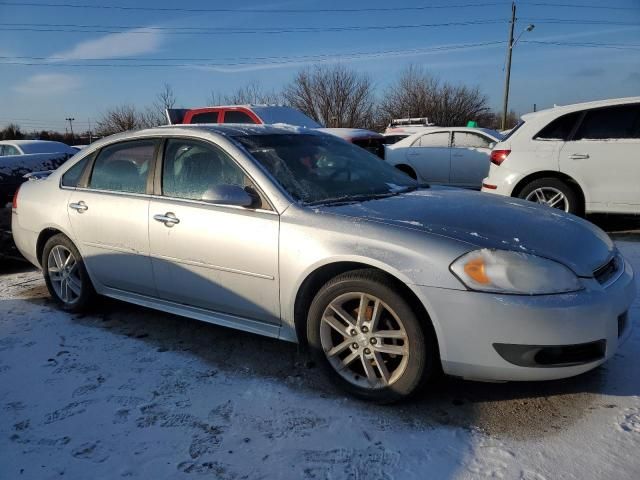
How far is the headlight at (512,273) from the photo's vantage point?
8.01 ft

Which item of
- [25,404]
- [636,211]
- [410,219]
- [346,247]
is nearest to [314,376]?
[346,247]

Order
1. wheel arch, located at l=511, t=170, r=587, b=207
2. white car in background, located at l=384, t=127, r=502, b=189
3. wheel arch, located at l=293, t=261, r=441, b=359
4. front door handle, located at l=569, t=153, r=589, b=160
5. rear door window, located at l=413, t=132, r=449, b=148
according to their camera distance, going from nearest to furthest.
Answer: wheel arch, located at l=293, t=261, r=441, b=359 < front door handle, located at l=569, t=153, r=589, b=160 < wheel arch, located at l=511, t=170, r=587, b=207 < white car in background, located at l=384, t=127, r=502, b=189 < rear door window, located at l=413, t=132, r=449, b=148

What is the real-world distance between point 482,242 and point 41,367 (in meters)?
2.76

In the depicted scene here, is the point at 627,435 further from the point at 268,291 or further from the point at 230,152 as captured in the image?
the point at 230,152

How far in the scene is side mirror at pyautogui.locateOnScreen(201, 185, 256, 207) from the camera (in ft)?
10.3

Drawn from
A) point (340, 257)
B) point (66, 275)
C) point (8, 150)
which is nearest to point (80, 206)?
point (66, 275)

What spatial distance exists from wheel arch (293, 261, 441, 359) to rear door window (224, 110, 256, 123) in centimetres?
760

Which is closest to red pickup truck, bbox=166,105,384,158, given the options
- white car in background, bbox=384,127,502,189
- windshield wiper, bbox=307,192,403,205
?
white car in background, bbox=384,127,502,189

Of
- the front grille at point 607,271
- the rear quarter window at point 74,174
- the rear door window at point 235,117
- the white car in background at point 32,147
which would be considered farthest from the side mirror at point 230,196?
the white car in background at point 32,147

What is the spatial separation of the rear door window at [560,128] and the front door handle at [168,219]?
4945 millimetres

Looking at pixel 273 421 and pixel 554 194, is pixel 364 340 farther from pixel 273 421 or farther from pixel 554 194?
pixel 554 194

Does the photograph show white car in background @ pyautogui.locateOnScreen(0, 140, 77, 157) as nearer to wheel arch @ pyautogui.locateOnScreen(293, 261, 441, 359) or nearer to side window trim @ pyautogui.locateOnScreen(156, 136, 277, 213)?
side window trim @ pyautogui.locateOnScreen(156, 136, 277, 213)

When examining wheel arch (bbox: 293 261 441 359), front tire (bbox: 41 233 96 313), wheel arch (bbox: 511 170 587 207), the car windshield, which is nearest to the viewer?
wheel arch (bbox: 293 261 441 359)

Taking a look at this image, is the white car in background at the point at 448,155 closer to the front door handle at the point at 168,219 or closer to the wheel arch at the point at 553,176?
the wheel arch at the point at 553,176
